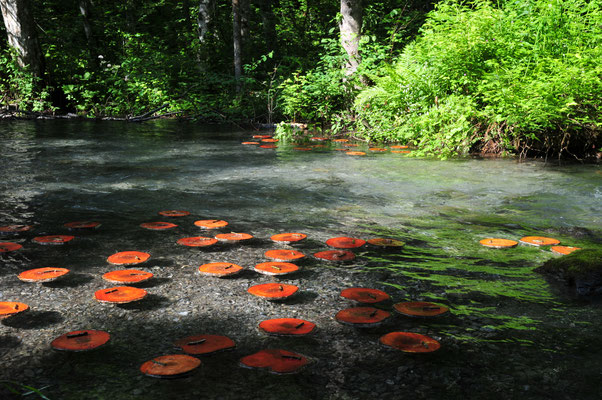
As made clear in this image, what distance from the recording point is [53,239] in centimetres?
346

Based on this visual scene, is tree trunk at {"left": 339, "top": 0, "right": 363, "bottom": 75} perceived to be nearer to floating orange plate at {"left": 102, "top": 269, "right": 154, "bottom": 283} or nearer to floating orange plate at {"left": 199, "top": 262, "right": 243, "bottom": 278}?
floating orange plate at {"left": 199, "top": 262, "right": 243, "bottom": 278}

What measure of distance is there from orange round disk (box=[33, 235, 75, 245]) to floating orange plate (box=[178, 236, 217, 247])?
2.46 feet

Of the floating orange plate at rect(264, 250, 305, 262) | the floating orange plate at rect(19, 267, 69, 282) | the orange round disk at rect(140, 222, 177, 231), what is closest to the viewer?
the floating orange plate at rect(19, 267, 69, 282)

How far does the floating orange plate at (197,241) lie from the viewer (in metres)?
3.43

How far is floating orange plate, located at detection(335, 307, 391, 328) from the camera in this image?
229 cm

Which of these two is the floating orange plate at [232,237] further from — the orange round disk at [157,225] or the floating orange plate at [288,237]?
the orange round disk at [157,225]

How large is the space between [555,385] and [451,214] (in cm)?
269

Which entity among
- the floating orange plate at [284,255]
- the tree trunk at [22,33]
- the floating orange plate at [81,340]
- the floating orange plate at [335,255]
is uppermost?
the tree trunk at [22,33]

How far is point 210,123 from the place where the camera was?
15.0 m

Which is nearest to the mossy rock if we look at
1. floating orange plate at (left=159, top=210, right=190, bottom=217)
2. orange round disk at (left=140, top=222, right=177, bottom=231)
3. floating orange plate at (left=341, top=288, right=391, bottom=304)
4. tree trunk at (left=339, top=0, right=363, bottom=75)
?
floating orange plate at (left=341, top=288, right=391, bottom=304)

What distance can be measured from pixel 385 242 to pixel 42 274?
208cm

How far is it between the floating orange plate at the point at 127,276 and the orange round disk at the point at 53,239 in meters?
0.84

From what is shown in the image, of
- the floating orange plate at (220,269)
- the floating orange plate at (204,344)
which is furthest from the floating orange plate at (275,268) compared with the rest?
the floating orange plate at (204,344)

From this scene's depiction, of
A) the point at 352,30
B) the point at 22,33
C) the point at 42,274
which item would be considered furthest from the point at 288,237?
the point at 22,33
